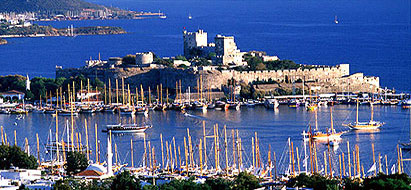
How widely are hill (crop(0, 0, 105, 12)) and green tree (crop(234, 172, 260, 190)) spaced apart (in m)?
120

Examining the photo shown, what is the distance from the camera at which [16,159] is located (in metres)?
31.4

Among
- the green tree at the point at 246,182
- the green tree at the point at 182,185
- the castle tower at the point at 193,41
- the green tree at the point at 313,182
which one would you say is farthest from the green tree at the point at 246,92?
the green tree at the point at 182,185

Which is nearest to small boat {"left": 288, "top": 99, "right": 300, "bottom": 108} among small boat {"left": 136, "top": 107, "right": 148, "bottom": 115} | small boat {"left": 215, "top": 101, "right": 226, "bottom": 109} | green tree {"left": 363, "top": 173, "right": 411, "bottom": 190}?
small boat {"left": 215, "top": 101, "right": 226, "bottom": 109}

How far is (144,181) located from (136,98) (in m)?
19.3

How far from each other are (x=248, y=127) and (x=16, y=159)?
11.1 m

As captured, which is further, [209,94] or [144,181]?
[209,94]

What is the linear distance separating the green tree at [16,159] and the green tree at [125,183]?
15.3ft

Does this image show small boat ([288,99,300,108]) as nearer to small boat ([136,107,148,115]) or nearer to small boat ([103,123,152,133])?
small boat ([136,107,148,115])

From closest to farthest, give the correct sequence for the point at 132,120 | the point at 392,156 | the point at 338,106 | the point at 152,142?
the point at 392,156
the point at 152,142
the point at 132,120
the point at 338,106

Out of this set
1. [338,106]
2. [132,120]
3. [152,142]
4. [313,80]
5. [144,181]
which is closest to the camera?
[144,181]

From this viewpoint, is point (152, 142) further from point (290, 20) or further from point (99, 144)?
point (290, 20)

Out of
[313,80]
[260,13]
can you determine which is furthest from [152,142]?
[260,13]

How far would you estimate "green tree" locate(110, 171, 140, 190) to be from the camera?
26880 mm

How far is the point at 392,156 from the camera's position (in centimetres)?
3416
